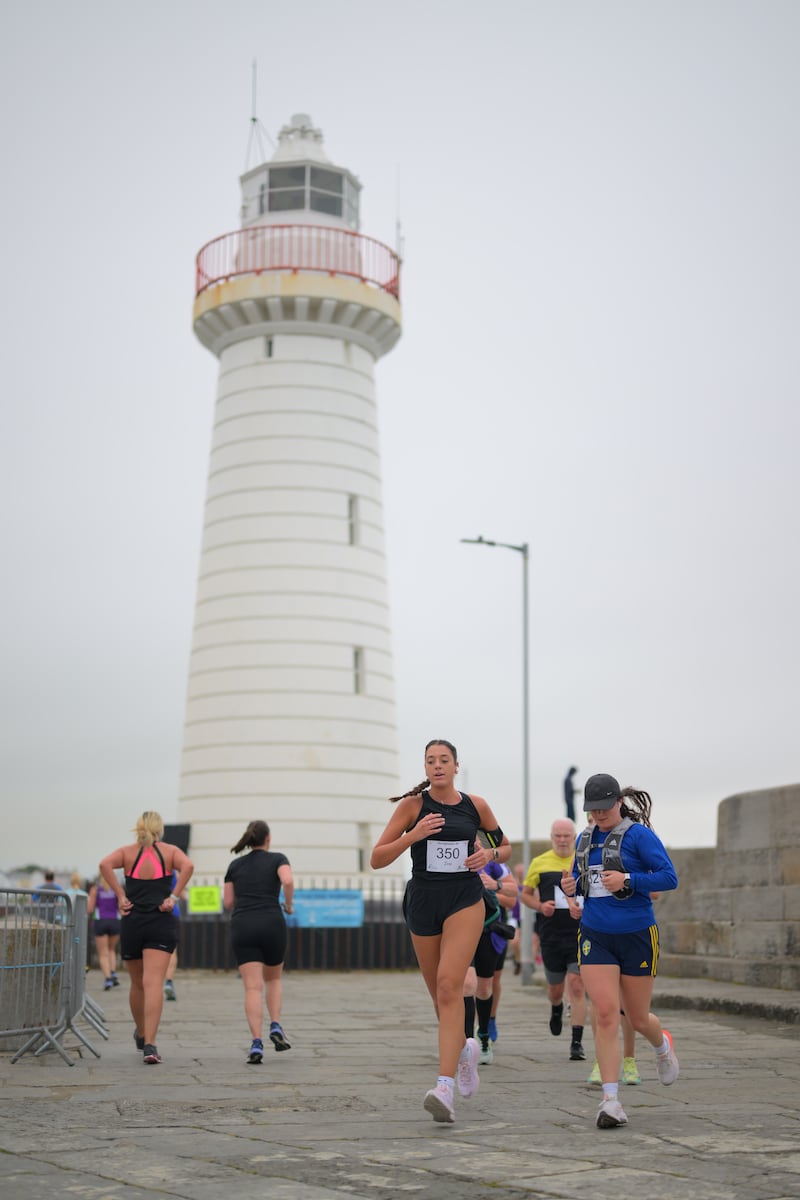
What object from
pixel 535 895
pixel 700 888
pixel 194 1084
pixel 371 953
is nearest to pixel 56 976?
pixel 194 1084

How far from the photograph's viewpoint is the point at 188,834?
31.7m

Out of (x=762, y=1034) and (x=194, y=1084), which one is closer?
(x=194, y=1084)

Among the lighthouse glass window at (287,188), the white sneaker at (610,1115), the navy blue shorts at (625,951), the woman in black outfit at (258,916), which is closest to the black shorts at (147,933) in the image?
the woman in black outfit at (258,916)

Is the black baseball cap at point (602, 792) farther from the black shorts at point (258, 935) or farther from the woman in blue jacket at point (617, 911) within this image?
the black shorts at point (258, 935)

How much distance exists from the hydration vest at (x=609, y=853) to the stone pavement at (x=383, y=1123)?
1177 mm

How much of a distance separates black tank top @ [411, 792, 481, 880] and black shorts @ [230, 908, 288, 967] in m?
3.35

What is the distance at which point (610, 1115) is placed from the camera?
26.0 ft

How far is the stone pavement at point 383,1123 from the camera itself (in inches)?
254

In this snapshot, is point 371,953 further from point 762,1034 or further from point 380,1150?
point 380,1150

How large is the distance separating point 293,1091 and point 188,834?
73.1ft

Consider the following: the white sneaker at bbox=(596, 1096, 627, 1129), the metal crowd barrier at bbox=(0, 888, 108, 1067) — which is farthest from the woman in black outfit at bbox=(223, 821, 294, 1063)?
the white sneaker at bbox=(596, 1096, 627, 1129)

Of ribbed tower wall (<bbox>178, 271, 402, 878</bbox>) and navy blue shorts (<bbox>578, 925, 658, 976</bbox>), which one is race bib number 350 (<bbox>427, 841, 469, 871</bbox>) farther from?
ribbed tower wall (<bbox>178, 271, 402, 878</bbox>)

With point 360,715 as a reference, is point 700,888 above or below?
below

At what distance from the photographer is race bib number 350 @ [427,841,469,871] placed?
334 inches
